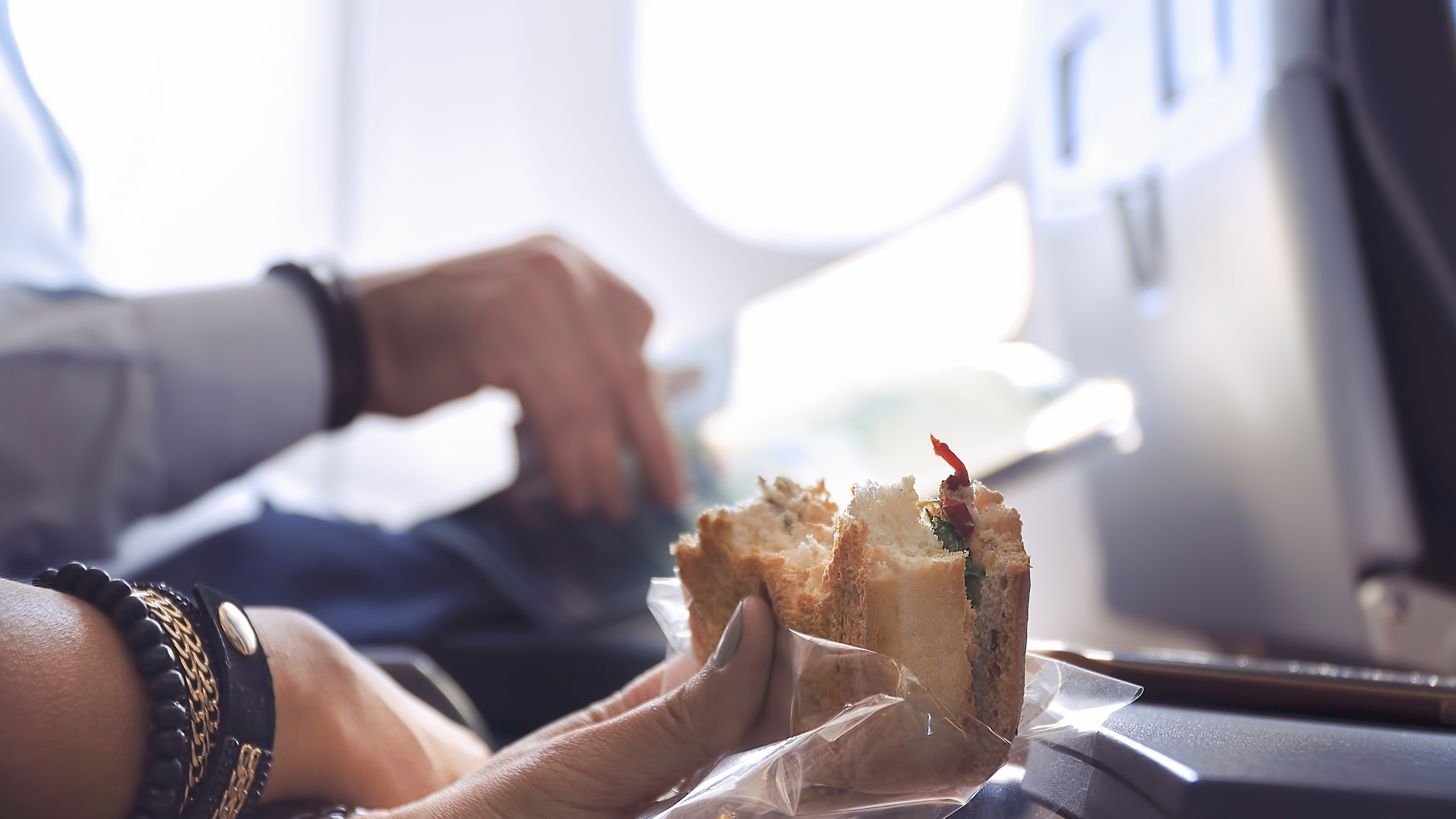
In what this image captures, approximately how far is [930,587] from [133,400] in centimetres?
63

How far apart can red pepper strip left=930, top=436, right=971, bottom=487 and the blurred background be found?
10 centimetres

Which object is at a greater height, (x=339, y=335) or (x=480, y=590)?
(x=339, y=335)

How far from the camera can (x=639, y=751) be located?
270 millimetres

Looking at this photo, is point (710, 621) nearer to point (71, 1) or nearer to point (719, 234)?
point (71, 1)

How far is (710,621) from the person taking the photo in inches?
13.3

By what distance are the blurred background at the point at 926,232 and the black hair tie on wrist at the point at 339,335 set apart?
0.48 ft

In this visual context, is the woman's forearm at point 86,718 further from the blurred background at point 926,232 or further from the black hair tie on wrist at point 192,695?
the blurred background at point 926,232

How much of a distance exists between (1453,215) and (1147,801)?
0.59m

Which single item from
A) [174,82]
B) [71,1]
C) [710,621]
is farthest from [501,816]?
[174,82]

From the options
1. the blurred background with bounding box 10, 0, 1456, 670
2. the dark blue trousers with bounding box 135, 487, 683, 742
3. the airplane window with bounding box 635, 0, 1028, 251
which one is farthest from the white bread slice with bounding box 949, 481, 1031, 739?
the airplane window with bounding box 635, 0, 1028, 251

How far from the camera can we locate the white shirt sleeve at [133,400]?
593 millimetres

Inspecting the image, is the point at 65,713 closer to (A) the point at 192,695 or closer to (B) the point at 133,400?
(A) the point at 192,695

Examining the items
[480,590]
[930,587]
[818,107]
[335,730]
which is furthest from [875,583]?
[818,107]

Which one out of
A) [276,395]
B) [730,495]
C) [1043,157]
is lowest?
[730,495]
